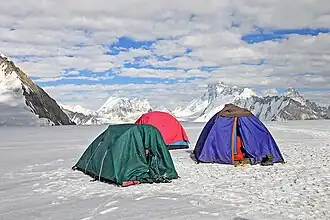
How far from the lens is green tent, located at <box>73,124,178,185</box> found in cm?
1332

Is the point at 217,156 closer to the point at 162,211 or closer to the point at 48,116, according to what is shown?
the point at 162,211

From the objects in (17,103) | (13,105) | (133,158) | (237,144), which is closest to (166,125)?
(237,144)

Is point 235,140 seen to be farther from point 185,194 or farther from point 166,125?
point 166,125

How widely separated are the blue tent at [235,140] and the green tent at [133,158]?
157 inches

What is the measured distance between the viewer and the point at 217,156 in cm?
1758

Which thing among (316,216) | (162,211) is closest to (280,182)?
(316,216)

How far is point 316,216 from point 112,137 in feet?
25.0

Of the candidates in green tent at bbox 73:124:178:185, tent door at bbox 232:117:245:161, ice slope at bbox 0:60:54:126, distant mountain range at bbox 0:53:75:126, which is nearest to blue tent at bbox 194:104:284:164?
tent door at bbox 232:117:245:161

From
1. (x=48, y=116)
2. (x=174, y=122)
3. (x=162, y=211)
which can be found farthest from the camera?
(x=48, y=116)

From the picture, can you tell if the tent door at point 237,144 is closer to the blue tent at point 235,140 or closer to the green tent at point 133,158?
the blue tent at point 235,140

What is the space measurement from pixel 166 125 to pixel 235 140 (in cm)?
703

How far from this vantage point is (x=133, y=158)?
13.6 meters

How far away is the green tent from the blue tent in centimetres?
400

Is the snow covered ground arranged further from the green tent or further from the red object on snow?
→ the red object on snow
